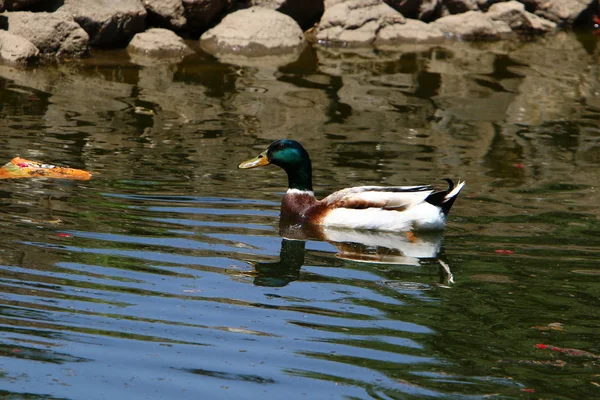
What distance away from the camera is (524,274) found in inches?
272

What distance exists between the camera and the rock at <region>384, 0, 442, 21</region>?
17.7 metres

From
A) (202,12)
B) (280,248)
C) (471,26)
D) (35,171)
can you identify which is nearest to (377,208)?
(280,248)

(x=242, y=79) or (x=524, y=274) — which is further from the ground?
(x=524, y=274)

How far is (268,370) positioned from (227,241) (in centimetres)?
250

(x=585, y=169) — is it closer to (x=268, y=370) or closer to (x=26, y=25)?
(x=268, y=370)

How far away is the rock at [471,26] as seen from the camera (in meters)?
18.2

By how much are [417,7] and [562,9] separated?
3327mm

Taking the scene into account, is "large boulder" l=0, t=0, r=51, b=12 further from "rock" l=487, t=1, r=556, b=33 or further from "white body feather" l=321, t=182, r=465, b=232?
"rock" l=487, t=1, r=556, b=33

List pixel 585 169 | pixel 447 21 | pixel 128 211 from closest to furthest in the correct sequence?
pixel 128 211 → pixel 585 169 → pixel 447 21

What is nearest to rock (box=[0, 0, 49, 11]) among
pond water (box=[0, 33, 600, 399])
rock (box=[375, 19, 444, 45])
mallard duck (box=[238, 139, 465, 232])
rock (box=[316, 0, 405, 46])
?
pond water (box=[0, 33, 600, 399])

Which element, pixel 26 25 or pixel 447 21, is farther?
pixel 447 21

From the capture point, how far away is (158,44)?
1552cm

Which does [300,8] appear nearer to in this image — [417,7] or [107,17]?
[417,7]

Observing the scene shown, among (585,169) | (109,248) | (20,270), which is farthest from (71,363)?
(585,169)
